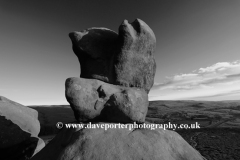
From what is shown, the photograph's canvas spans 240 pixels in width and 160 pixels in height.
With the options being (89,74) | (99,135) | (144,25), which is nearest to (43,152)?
(99,135)

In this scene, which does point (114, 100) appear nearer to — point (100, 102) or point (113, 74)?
point (100, 102)

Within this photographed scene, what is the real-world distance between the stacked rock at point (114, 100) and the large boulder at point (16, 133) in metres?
5.74

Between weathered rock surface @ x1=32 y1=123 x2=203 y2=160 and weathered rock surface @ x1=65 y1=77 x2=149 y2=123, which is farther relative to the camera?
weathered rock surface @ x1=65 y1=77 x2=149 y2=123

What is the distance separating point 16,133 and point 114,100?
388 inches

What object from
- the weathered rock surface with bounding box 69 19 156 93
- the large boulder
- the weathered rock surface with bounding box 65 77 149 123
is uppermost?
the weathered rock surface with bounding box 69 19 156 93

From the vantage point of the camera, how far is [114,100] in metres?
7.67

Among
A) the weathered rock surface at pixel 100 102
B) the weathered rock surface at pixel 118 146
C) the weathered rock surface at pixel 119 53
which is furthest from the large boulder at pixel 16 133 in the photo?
the weathered rock surface at pixel 119 53

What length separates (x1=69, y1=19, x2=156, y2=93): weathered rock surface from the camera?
8.77 m

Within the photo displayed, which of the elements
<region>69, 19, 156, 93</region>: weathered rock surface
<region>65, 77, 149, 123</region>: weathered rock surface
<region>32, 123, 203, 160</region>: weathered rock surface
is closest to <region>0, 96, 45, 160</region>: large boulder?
<region>32, 123, 203, 160</region>: weathered rock surface

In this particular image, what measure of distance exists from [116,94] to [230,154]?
18760 mm

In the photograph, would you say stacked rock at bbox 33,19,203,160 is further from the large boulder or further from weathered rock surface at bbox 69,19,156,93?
the large boulder

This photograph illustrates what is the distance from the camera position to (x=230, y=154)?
17.5m

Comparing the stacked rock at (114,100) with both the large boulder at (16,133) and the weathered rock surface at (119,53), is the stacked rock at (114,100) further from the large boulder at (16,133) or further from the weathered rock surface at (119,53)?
the large boulder at (16,133)

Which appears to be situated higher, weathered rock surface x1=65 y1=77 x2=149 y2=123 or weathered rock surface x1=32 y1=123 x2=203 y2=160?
weathered rock surface x1=65 y1=77 x2=149 y2=123
